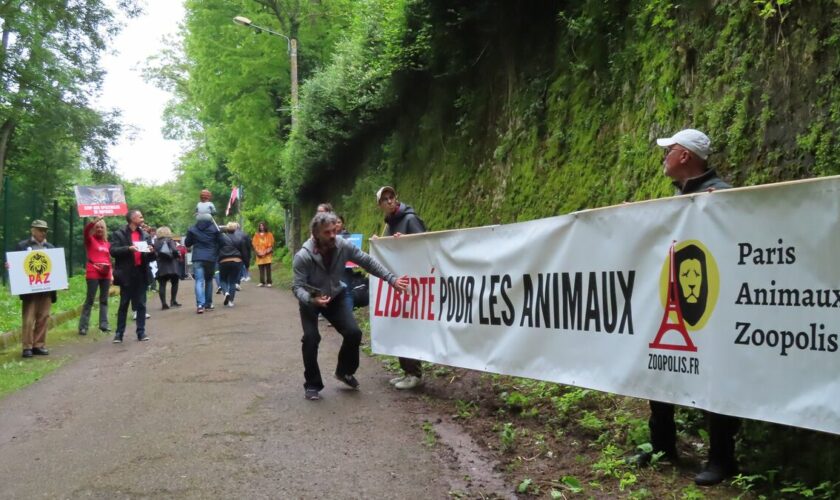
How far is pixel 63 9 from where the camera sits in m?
22.2

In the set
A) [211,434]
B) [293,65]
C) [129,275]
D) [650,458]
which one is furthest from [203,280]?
[293,65]

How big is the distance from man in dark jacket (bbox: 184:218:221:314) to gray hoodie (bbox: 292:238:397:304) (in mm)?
8157

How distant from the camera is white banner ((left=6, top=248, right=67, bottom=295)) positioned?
1006 cm

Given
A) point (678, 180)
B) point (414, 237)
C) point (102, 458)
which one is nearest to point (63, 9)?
point (414, 237)

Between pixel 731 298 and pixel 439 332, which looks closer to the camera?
pixel 731 298

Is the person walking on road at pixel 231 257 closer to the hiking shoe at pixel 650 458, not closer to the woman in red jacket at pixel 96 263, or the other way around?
the woman in red jacket at pixel 96 263

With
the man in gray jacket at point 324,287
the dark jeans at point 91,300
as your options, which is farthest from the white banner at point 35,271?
the man in gray jacket at point 324,287

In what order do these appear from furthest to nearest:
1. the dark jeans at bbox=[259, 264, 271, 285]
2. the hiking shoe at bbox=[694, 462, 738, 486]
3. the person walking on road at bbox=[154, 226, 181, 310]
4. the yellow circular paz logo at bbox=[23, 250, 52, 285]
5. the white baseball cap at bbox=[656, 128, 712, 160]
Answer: the dark jeans at bbox=[259, 264, 271, 285] < the person walking on road at bbox=[154, 226, 181, 310] < the yellow circular paz logo at bbox=[23, 250, 52, 285] < the white baseball cap at bbox=[656, 128, 712, 160] < the hiking shoe at bbox=[694, 462, 738, 486]

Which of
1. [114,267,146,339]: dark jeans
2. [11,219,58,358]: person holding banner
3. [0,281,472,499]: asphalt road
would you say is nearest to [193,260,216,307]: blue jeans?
[114,267,146,339]: dark jeans

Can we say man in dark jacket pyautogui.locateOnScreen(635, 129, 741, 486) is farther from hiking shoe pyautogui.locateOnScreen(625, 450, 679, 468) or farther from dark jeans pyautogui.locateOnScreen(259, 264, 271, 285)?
dark jeans pyautogui.locateOnScreen(259, 264, 271, 285)

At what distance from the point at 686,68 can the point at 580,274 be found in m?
2.15

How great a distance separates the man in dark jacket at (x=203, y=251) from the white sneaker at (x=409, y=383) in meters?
8.32

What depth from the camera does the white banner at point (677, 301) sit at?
11.3ft

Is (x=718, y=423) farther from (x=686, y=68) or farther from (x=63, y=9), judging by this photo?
(x=63, y=9)
